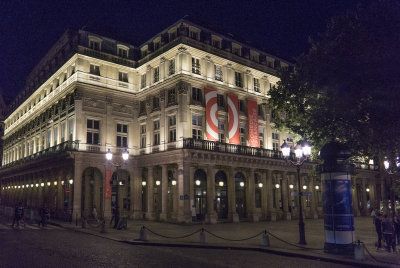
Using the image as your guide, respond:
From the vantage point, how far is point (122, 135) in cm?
3972

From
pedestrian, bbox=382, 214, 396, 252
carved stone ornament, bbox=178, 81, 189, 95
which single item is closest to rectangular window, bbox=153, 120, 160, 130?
carved stone ornament, bbox=178, 81, 189, 95

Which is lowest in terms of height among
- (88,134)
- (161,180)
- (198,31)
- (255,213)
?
(255,213)

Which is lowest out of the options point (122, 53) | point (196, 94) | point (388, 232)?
point (388, 232)

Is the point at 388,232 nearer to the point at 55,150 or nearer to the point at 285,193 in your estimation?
the point at 285,193

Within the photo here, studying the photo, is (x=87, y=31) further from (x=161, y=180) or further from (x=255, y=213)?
(x=255, y=213)

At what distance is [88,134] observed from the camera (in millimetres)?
37438

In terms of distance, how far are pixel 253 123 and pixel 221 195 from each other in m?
9.25

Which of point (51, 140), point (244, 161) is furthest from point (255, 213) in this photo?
point (51, 140)

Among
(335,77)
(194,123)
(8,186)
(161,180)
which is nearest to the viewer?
(335,77)

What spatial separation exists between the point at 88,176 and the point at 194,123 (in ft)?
49.2

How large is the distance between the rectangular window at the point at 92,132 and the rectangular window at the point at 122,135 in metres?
2.40

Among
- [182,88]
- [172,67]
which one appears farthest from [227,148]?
[172,67]

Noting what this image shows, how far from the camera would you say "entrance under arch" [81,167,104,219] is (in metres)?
39.4

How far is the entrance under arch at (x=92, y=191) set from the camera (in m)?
39.4
